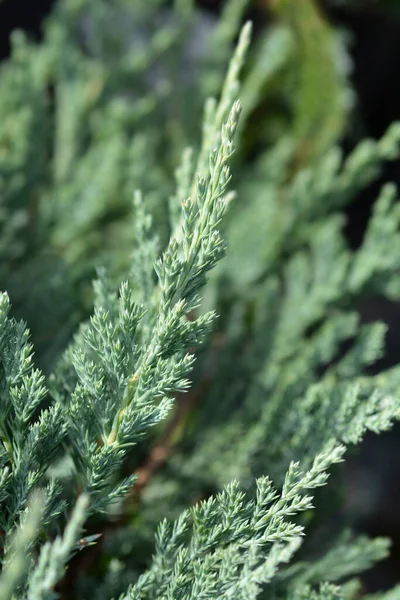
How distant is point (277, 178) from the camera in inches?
43.1

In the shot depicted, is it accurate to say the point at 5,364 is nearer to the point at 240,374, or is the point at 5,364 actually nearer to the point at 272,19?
the point at 240,374

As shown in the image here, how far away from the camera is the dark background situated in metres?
1.32

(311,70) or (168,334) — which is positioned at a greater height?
(311,70)

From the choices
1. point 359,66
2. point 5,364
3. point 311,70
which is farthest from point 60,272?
point 359,66

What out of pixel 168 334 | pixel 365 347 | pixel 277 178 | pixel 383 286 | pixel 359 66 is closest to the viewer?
pixel 168 334

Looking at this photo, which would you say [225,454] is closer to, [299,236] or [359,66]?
[299,236]

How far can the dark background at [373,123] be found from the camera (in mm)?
1315

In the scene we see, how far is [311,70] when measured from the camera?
1.13 metres

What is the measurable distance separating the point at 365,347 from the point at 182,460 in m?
0.28

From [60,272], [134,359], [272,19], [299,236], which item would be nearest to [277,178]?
[299,236]

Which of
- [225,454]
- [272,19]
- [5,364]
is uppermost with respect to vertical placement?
[272,19]

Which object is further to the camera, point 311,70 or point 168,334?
point 311,70

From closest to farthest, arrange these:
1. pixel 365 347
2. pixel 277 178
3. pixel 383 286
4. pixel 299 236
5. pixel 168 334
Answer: pixel 168 334, pixel 365 347, pixel 383 286, pixel 299 236, pixel 277 178

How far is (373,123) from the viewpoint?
1.46 meters
